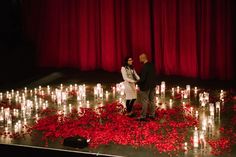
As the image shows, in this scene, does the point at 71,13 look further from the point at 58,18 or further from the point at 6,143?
the point at 6,143

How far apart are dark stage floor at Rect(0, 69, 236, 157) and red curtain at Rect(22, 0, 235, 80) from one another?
54cm

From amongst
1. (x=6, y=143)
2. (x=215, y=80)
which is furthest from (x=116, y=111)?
(x=215, y=80)

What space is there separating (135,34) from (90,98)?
12.2ft

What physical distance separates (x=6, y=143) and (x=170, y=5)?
24.5ft

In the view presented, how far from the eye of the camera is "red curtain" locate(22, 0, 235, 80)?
12.9 meters

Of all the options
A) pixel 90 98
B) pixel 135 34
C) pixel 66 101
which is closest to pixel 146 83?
pixel 90 98

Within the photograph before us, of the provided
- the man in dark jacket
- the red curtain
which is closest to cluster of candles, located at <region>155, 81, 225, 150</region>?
the man in dark jacket

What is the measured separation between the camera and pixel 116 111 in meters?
9.97

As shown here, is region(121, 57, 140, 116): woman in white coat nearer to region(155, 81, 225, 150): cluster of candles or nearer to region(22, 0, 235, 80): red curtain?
region(155, 81, 225, 150): cluster of candles

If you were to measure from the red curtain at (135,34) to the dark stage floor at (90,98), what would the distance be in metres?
0.54

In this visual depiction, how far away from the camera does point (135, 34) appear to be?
14.3 meters

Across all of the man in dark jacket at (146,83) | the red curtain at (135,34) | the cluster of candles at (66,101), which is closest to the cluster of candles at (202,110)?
the cluster of candles at (66,101)

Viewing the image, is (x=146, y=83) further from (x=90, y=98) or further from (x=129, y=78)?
(x=90, y=98)

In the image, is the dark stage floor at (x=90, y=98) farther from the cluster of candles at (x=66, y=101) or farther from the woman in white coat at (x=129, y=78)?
the woman in white coat at (x=129, y=78)
